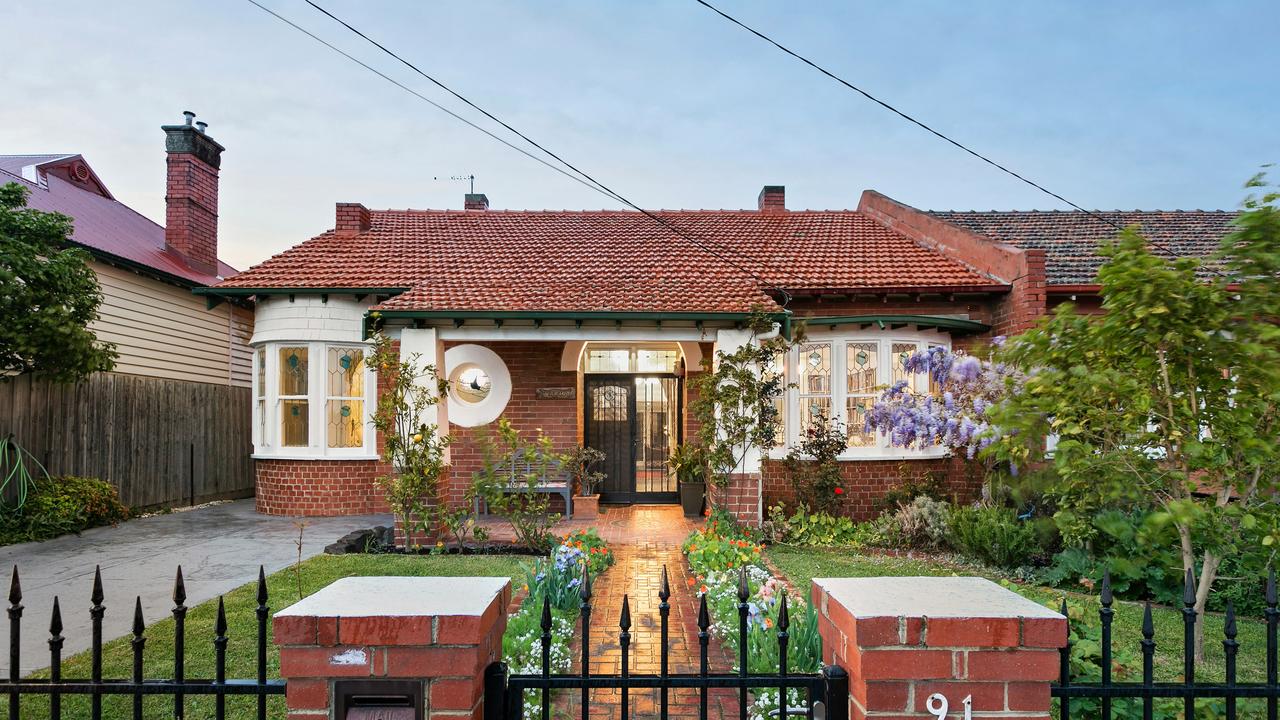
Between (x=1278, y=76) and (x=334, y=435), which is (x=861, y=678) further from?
(x=1278, y=76)

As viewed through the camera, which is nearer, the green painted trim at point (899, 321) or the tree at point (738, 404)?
the tree at point (738, 404)

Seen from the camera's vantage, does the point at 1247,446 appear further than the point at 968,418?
No

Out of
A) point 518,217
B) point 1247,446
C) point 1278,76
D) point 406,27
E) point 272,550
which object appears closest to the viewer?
point 1247,446

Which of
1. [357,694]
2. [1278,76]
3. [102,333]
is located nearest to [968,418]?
[1278,76]

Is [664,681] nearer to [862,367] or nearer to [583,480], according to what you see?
[583,480]

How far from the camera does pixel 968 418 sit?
865cm

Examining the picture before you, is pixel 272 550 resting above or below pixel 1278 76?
below

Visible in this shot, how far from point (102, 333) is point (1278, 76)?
58.4 ft

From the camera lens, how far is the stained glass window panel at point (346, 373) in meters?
10.8

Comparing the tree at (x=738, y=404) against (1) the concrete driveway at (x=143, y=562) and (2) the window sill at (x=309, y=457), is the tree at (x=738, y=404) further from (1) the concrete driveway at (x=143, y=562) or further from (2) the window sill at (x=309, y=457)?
(2) the window sill at (x=309, y=457)

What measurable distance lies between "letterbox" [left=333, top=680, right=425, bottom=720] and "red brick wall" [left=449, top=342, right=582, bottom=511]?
9244 mm

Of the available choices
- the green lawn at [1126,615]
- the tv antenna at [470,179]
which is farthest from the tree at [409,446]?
the tv antenna at [470,179]

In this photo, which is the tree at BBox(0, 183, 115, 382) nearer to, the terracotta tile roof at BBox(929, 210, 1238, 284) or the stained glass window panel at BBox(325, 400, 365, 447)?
the stained glass window panel at BBox(325, 400, 365, 447)

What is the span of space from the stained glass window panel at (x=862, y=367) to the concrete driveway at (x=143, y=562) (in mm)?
7259
